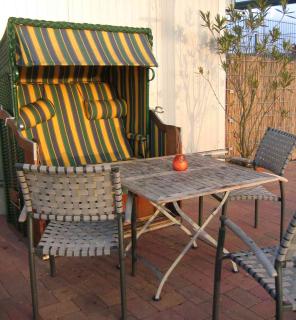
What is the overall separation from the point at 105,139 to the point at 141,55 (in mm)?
1093

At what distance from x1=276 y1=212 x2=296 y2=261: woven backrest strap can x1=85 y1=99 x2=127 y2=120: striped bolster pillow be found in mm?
3264

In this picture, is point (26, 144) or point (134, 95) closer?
point (26, 144)

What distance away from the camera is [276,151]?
3.51 m

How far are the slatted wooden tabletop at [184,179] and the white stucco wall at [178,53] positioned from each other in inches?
90.0

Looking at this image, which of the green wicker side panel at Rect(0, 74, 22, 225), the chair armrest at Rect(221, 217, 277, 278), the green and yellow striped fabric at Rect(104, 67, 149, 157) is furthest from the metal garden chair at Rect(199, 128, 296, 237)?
the green wicker side panel at Rect(0, 74, 22, 225)

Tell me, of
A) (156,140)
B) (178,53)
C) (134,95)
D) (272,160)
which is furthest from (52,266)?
(178,53)

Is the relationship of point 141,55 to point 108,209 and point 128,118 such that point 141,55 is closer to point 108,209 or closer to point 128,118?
point 128,118

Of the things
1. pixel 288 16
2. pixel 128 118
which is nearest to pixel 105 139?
pixel 128 118

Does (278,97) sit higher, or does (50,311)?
(278,97)

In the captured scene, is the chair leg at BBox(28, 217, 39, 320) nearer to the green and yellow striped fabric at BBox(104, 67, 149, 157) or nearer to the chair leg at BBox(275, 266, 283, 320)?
the chair leg at BBox(275, 266, 283, 320)

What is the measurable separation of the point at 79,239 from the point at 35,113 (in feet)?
6.61

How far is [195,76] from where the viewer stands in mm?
5812

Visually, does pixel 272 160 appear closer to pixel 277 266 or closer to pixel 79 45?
pixel 277 266

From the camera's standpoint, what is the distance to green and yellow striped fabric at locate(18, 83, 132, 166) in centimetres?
436
